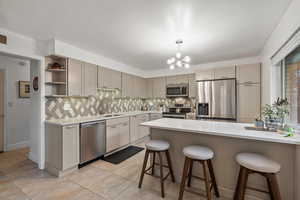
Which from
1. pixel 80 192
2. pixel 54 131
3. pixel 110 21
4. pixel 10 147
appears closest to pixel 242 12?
pixel 110 21

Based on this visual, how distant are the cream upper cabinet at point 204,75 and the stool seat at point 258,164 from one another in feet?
9.39

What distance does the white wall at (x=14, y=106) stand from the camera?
11.6 ft

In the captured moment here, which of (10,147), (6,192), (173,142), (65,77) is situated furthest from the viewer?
(10,147)

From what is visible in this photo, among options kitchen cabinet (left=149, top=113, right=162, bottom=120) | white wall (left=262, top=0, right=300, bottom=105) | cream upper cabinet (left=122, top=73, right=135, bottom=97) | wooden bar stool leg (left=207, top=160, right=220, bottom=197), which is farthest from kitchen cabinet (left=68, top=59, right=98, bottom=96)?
white wall (left=262, top=0, right=300, bottom=105)

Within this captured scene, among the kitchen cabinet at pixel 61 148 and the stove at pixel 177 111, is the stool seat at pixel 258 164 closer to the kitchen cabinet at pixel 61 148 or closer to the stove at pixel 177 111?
the kitchen cabinet at pixel 61 148

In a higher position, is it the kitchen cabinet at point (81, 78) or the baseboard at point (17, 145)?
the kitchen cabinet at point (81, 78)

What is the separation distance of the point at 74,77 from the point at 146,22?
6.36ft

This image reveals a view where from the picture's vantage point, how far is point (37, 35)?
2436 millimetres

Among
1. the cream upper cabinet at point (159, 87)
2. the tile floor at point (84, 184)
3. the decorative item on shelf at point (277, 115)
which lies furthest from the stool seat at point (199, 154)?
the cream upper cabinet at point (159, 87)

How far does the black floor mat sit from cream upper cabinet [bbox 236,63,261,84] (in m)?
3.35

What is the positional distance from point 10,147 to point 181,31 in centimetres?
515

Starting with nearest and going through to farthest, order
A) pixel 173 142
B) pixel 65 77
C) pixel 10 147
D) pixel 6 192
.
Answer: pixel 6 192 < pixel 173 142 < pixel 65 77 < pixel 10 147

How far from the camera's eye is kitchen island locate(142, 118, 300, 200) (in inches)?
57.4

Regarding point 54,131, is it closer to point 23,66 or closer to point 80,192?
point 80,192
